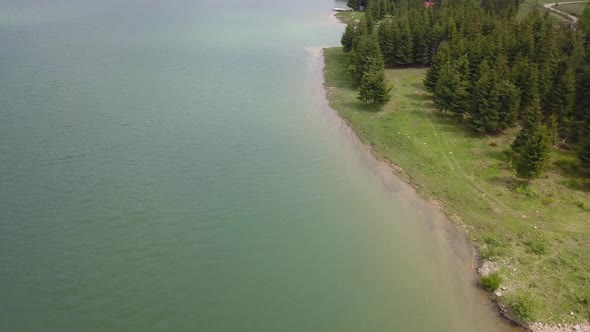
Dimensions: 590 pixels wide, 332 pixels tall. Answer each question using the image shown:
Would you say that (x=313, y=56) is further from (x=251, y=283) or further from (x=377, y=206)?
(x=251, y=283)

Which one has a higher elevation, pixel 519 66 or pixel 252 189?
pixel 519 66

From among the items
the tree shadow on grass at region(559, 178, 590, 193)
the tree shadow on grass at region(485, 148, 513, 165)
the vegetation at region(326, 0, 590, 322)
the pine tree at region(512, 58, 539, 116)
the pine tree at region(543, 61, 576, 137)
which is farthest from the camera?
the pine tree at region(512, 58, 539, 116)

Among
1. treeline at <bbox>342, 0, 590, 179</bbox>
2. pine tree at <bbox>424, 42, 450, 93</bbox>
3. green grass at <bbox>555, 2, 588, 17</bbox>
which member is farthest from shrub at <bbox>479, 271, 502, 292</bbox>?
green grass at <bbox>555, 2, 588, 17</bbox>

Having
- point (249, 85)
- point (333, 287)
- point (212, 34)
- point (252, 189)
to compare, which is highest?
point (212, 34)

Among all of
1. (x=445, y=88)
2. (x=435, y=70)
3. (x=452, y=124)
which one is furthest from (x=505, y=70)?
(x=435, y=70)

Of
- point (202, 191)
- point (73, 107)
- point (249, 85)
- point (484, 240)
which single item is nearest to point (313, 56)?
point (249, 85)

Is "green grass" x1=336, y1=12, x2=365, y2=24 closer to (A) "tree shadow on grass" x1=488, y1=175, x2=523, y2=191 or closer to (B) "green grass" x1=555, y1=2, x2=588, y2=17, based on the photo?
(B) "green grass" x1=555, y1=2, x2=588, y2=17

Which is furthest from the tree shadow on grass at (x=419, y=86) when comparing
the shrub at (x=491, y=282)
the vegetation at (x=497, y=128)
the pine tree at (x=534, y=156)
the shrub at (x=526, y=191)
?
the shrub at (x=491, y=282)
